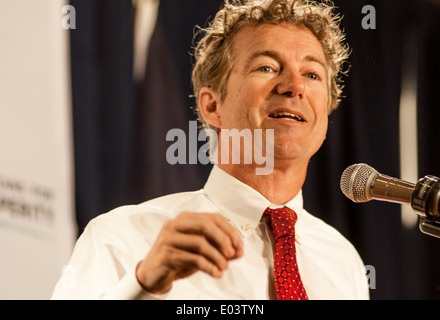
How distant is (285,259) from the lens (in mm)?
1424

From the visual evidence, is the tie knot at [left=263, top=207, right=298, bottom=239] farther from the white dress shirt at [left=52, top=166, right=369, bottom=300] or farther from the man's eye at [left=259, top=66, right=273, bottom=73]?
the man's eye at [left=259, top=66, right=273, bottom=73]

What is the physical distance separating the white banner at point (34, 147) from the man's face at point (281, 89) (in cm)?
47

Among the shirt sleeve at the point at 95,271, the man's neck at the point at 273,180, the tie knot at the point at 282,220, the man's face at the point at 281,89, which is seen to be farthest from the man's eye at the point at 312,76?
the shirt sleeve at the point at 95,271

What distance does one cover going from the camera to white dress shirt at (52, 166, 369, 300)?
1.35m

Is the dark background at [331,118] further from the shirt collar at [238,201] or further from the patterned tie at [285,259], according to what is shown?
the patterned tie at [285,259]

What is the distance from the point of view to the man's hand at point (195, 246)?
1.09 metres

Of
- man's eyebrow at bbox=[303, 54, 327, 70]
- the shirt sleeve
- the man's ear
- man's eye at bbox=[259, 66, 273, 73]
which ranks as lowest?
the shirt sleeve

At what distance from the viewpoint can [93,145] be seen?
60.4 inches

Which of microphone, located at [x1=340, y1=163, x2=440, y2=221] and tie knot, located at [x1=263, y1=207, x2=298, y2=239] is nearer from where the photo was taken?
microphone, located at [x1=340, y1=163, x2=440, y2=221]

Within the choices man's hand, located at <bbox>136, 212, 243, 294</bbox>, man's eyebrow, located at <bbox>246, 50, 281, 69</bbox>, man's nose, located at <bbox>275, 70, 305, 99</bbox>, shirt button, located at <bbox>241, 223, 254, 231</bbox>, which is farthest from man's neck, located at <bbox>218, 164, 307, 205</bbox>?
man's hand, located at <bbox>136, 212, 243, 294</bbox>

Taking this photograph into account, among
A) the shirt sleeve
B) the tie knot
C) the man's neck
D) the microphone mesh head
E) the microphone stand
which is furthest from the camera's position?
the man's neck

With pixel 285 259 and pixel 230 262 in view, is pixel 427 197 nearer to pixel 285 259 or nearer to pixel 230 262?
pixel 285 259
